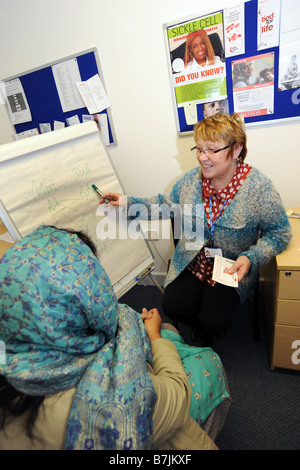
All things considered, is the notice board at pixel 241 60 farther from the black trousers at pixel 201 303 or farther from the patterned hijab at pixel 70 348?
the patterned hijab at pixel 70 348

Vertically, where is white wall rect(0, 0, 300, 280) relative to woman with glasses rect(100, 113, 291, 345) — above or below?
above

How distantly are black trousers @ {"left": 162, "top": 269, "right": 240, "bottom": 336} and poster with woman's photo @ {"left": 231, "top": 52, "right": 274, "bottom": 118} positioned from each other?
36.8 inches

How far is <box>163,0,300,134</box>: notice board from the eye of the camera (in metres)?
1.26

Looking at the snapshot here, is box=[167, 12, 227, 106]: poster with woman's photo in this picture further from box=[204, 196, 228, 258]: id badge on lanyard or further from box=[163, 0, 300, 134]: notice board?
box=[204, 196, 228, 258]: id badge on lanyard

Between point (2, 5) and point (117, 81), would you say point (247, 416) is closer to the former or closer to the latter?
point (117, 81)

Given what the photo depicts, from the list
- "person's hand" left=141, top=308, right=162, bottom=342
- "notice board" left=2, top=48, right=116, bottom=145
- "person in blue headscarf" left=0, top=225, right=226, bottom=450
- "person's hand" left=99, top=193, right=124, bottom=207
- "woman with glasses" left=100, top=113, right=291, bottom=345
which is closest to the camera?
"person in blue headscarf" left=0, top=225, right=226, bottom=450

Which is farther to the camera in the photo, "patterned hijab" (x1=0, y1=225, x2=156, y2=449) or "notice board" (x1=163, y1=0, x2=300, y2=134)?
"notice board" (x1=163, y1=0, x2=300, y2=134)

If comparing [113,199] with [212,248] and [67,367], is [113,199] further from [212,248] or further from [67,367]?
[67,367]

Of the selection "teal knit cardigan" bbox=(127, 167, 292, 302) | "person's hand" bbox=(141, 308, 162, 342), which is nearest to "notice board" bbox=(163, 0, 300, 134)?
"teal knit cardigan" bbox=(127, 167, 292, 302)

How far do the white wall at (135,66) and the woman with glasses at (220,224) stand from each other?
1.21 feet

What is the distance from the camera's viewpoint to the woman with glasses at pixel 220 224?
1.19 meters

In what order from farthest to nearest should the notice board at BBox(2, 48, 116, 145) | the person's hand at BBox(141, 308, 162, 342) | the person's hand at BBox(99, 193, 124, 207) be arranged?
the notice board at BBox(2, 48, 116, 145)
the person's hand at BBox(99, 193, 124, 207)
the person's hand at BBox(141, 308, 162, 342)

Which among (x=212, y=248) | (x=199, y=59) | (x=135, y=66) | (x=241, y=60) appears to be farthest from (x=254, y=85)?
(x=212, y=248)

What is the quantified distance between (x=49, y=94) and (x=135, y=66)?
0.64 meters
